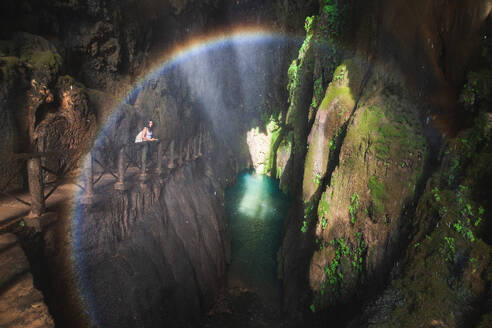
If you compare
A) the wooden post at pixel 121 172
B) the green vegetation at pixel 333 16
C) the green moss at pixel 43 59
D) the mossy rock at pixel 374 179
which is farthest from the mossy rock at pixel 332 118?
the green moss at pixel 43 59

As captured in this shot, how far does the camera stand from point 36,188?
492 cm

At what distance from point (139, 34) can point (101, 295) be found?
10945 mm

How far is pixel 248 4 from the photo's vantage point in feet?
81.4

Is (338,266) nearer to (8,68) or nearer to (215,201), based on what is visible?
(8,68)

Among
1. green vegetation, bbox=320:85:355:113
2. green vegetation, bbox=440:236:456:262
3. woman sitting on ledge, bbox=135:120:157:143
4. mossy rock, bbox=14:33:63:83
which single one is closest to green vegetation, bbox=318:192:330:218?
green vegetation, bbox=320:85:355:113

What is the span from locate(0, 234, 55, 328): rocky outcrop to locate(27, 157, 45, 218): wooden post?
79cm

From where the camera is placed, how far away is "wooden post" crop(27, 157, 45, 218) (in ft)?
15.9

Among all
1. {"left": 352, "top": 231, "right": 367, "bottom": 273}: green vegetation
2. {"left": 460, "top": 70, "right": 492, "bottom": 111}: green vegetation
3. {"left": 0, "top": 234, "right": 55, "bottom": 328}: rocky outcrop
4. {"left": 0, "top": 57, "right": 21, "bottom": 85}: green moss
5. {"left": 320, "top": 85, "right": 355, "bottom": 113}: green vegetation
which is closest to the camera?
{"left": 0, "top": 234, "right": 55, "bottom": 328}: rocky outcrop

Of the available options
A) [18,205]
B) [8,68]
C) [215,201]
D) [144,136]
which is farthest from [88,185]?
[215,201]

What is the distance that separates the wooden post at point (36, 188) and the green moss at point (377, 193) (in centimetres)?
657

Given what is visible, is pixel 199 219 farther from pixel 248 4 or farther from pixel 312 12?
pixel 248 4

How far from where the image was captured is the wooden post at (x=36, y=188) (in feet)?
15.9

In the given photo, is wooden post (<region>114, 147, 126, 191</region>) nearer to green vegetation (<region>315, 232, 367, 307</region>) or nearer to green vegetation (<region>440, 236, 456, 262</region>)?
green vegetation (<region>315, 232, 367, 307</region>)

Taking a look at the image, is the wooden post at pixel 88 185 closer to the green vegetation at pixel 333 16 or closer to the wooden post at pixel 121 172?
the wooden post at pixel 121 172
